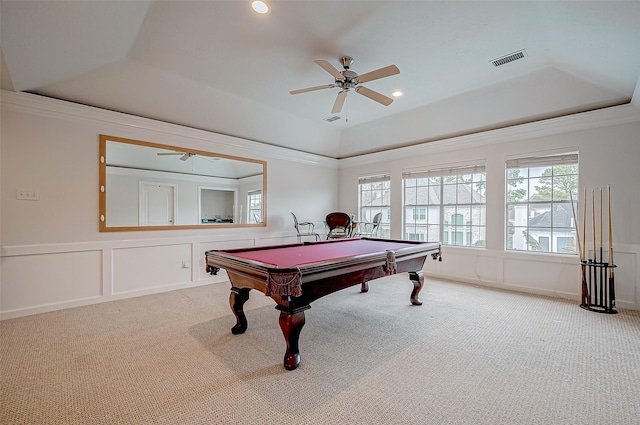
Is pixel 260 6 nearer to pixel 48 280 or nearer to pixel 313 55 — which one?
pixel 313 55

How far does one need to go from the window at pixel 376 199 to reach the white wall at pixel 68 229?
3733mm

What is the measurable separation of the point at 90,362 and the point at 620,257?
5973 millimetres

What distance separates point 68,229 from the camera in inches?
142

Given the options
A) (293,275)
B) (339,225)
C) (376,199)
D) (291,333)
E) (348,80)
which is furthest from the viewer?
(376,199)

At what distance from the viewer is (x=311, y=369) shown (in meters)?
2.19

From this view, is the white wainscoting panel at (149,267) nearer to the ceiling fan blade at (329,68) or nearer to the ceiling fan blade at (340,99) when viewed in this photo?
the ceiling fan blade at (340,99)

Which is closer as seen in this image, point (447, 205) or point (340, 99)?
point (340, 99)

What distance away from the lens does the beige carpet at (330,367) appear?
1.70 m

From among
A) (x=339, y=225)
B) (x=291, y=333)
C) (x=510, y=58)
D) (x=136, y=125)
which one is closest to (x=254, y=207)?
(x=339, y=225)

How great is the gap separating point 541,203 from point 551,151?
2.57 feet

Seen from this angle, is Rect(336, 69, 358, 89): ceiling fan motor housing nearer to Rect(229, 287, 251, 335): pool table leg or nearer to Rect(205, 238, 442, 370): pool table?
Rect(205, 238, 442, 370): pool table

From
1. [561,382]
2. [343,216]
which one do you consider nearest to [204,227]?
[343,216]

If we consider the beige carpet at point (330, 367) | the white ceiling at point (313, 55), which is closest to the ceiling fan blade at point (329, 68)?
the white ceiling at point (313, 55)

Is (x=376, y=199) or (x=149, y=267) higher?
(x=376, y=199)
